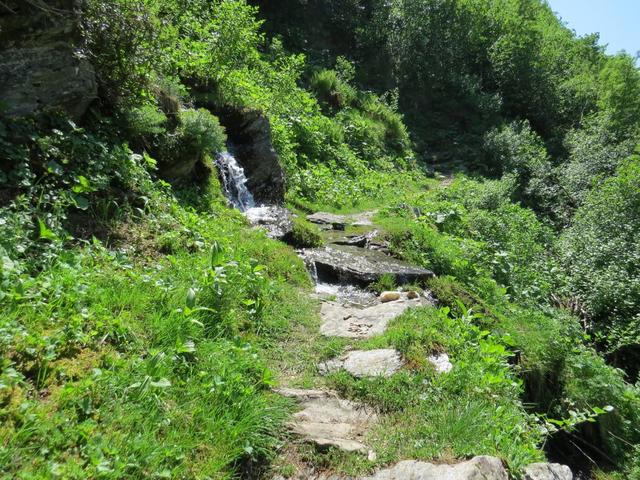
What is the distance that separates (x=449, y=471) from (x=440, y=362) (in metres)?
1.65

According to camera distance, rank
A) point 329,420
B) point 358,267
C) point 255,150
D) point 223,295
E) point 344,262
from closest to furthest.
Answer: point 329,420, point 223,295, point 358,267, point 344,262, point 255,150

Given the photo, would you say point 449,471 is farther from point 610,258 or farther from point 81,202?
point 610,258

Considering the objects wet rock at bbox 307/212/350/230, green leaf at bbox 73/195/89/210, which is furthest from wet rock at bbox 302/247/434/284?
green leaf at bbox 73/195/89/210

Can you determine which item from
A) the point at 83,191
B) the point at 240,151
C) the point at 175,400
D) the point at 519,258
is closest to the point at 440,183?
the point at 519,258

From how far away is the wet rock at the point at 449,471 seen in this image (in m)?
3.17

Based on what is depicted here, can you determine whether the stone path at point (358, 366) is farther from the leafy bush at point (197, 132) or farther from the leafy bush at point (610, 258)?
the leafy bush at point (610, 258)

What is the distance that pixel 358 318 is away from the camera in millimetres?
6070

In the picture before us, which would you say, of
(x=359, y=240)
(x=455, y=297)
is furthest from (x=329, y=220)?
(x=455, y=297)

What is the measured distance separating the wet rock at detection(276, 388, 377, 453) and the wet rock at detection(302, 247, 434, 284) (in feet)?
13.1

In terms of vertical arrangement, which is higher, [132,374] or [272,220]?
[272,220]

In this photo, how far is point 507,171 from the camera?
22.4 meters

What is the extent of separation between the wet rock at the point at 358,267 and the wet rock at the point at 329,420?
13.1 feet

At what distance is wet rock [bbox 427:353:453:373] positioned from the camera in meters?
4.67

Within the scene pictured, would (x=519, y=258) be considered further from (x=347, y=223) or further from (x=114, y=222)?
(x=114, y=222)
